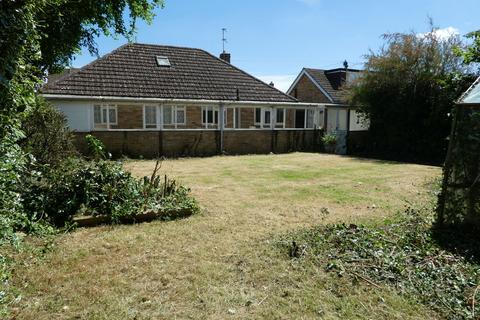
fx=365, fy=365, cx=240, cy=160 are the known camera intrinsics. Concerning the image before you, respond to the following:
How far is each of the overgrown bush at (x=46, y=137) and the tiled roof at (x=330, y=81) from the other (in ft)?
70.1

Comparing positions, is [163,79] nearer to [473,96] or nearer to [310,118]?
[310,118]

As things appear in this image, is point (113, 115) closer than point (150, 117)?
Yes

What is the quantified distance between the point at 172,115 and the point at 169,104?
2.45 m

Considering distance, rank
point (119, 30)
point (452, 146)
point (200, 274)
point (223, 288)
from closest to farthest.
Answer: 1. point (223, 288)
2. point (200, 274)
3. point (452, 146)
4. point (119, 30)

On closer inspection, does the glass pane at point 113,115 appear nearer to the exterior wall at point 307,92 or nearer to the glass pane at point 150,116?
the glass pane at point 150,116

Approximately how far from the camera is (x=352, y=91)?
68.5 feet

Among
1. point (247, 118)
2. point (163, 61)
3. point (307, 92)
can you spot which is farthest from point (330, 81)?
point (163, 61)

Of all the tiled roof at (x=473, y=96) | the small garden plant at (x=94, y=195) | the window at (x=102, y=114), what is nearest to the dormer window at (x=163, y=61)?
the window at (x=102, y=114)

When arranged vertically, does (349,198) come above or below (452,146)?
below

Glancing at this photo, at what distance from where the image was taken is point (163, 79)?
18.5m

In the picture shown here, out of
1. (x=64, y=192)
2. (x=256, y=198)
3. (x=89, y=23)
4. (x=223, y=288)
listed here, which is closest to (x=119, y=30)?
(x=89, y=23)

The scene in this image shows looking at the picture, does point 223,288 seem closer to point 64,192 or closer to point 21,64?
point 21,64

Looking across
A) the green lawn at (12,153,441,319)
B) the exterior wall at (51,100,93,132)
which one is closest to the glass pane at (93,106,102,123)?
the exterior wall at (51,100,93,132)

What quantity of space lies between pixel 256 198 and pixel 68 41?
16.1ft
